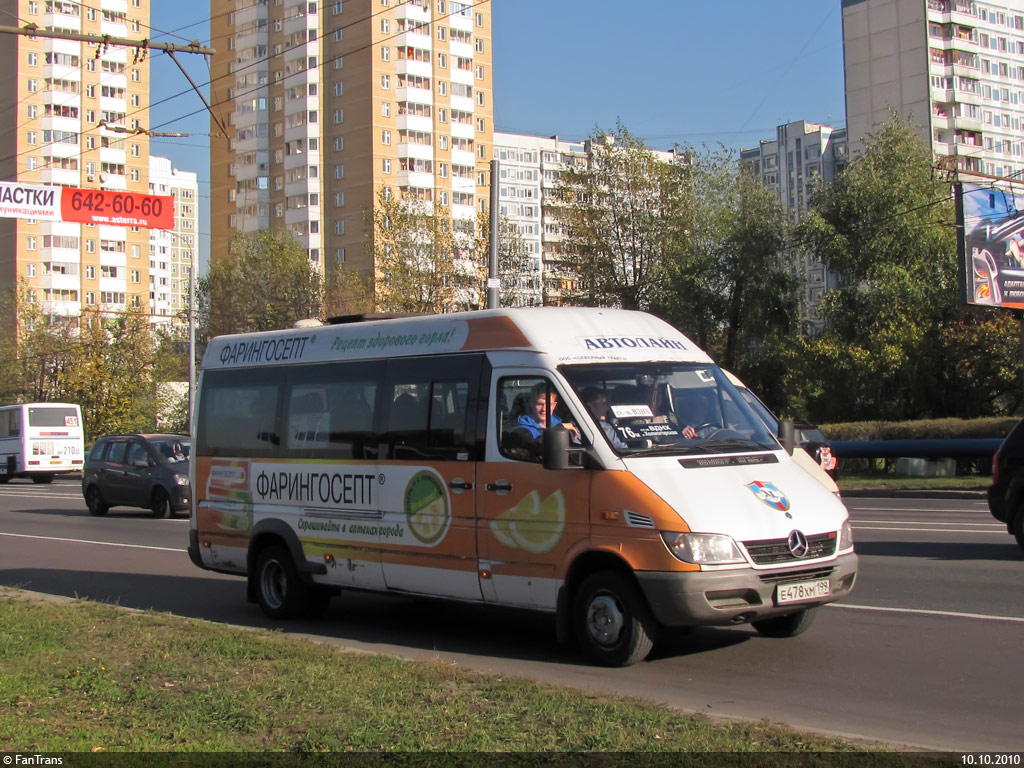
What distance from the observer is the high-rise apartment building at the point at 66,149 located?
96.9 m

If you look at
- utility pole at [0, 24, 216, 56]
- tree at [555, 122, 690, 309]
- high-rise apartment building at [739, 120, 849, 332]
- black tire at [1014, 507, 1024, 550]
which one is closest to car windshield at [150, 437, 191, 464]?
utility pole at [0, 24, 216, 56]

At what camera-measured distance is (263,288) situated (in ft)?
221

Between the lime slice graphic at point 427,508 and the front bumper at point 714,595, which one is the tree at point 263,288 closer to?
the lime slice graphic at point 427,508

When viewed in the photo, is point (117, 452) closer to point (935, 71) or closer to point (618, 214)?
point (618, 214)

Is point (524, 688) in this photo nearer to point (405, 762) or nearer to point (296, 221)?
point (405, 762)

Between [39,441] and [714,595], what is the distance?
4297 centimetres

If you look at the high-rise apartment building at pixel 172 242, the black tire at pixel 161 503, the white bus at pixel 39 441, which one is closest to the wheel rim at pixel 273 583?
the black tire at pixel 161 503

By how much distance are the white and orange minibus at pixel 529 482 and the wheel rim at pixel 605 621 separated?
1 cm

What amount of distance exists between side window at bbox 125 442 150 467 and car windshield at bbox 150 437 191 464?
0.79ft

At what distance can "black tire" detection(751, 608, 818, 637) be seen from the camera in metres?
8.75

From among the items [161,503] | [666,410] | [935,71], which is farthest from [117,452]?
[935,71]

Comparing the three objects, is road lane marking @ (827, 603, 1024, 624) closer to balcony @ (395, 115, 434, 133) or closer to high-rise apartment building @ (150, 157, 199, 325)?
balcony @ (395, 115, 434, 133)

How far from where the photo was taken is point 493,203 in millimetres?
24688

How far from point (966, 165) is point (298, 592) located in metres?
80.4
